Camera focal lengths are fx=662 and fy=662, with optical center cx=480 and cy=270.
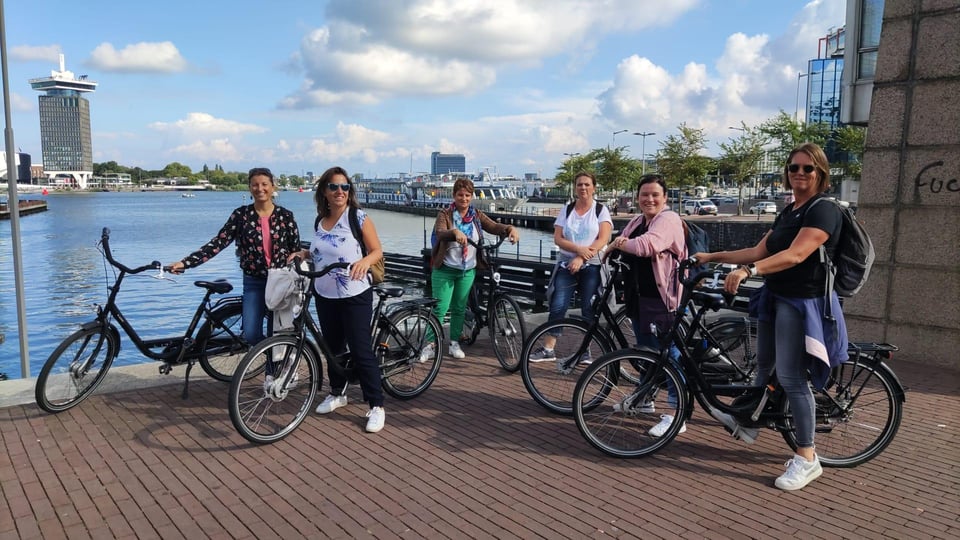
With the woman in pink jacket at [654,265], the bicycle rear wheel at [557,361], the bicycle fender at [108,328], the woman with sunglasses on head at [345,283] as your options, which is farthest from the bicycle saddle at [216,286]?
the woman in pink jacket at [654,265]

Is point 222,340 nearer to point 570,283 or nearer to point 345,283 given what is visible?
point 345,283

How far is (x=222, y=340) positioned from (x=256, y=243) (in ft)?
2.88

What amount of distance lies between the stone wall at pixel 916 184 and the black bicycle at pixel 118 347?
244 inches

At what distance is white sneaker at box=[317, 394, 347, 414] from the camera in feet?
16.4

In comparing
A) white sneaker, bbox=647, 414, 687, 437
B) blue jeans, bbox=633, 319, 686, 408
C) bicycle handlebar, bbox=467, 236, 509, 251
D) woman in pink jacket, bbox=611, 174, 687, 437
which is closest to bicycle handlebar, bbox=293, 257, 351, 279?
woman in pink jacket, bbox=611, 174, 687, 437

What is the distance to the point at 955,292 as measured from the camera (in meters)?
6.25

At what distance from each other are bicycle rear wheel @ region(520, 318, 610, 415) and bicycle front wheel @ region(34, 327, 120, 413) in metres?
3.14

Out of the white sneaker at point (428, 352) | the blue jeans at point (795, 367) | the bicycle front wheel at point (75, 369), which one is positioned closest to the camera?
the blue jeans at point (795, 367)

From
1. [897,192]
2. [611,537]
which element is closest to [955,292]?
[897,192]

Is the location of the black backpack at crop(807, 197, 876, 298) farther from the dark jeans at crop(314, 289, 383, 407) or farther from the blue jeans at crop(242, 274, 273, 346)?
the blue jeans at crop(242, 274, 273, 346)

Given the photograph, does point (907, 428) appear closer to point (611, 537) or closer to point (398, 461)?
point (611, 537)

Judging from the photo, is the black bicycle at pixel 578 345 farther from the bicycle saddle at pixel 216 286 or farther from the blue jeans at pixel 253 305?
the bicycle saddle at pixel 216 286

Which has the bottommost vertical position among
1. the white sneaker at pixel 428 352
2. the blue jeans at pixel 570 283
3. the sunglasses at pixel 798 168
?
the white sneaker at pixel 428 352

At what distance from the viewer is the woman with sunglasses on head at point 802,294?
139 inches
